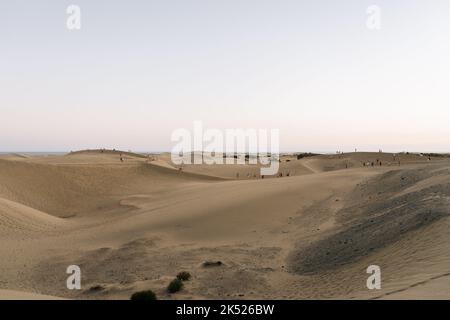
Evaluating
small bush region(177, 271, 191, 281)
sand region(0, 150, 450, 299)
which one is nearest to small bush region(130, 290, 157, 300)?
sand region(0, 150, 450, 299)

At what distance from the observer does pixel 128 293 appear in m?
10.5

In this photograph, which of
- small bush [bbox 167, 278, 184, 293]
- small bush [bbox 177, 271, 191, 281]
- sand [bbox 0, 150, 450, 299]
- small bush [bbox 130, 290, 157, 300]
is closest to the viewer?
small bush [bbox 130, 290, 157, 300]

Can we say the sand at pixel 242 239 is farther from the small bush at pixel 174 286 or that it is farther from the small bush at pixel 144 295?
the small bush at pixel 144 295

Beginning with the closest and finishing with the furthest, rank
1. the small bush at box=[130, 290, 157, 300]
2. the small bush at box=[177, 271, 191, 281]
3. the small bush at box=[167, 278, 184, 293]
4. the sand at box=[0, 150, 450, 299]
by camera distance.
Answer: the small bush at box=[130, 290, 157, 300] < the sand at box=[0, 150, 450, 299] < the small bush at box=[167, 278, 184, 293] < the small bush at box=[177, 271, 191, 281]

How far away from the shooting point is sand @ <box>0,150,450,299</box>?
10062 mm

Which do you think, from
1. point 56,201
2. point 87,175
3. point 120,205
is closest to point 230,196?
point 120,205

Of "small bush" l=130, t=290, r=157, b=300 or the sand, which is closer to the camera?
"small bush" l=130, t=290, r=157, b=300

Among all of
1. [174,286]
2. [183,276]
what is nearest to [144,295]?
[174,286]

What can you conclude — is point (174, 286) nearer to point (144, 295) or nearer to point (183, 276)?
point (183, 276)

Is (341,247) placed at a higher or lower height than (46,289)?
higher

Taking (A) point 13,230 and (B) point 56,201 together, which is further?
(B) point 56,201

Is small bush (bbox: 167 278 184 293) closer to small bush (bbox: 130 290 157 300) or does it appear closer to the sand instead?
the sand

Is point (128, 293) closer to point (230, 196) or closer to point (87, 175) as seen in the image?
point (230, 196)

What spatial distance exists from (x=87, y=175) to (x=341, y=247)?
25660 mm
